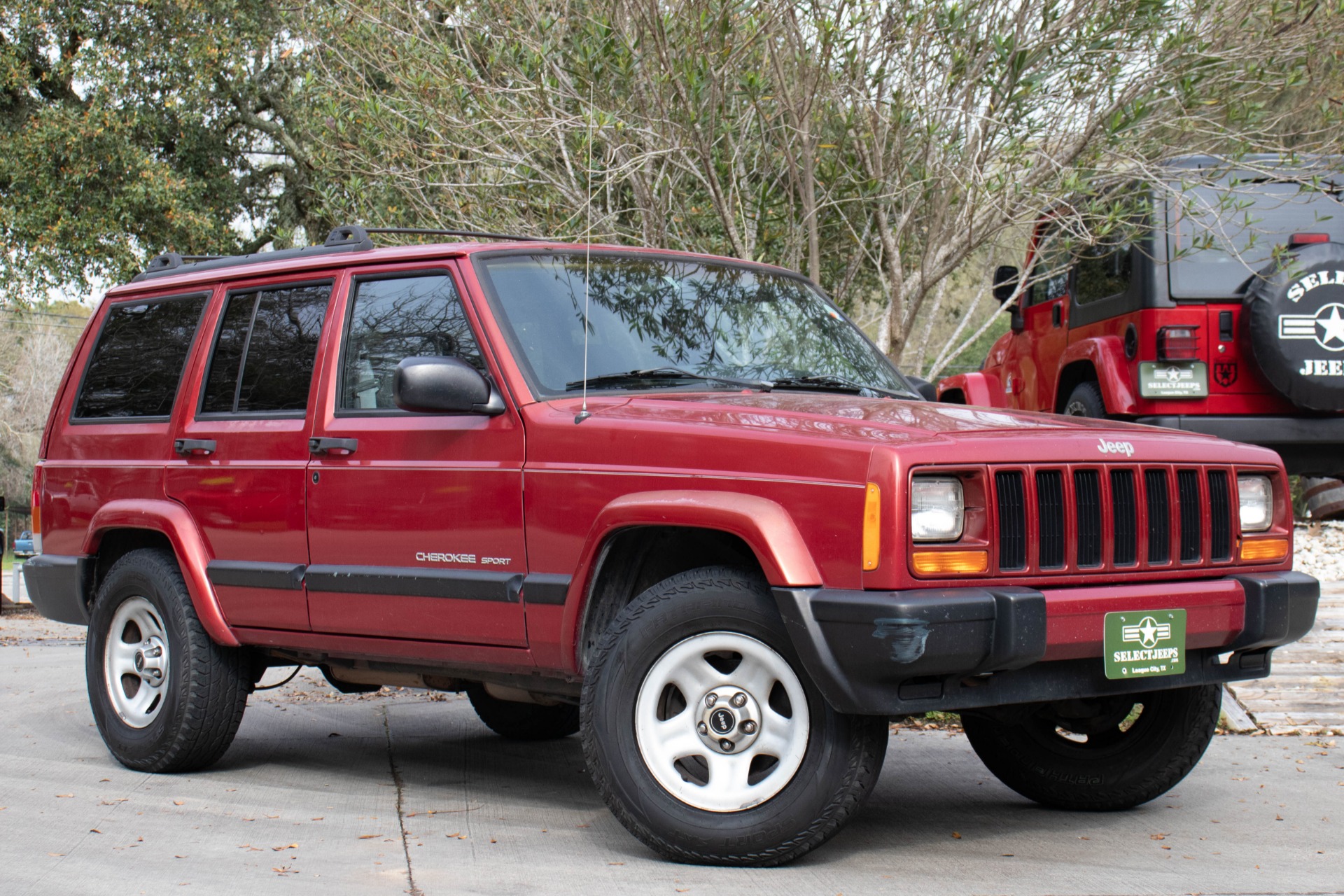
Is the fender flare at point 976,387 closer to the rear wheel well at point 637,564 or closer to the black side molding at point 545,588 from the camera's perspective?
the rear wheel well at point 637,564

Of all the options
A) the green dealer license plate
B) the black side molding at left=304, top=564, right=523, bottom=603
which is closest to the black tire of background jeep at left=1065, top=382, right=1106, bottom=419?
the green dealer license plate

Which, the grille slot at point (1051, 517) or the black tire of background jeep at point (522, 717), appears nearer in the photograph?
the grille slot at point (1051, 517)

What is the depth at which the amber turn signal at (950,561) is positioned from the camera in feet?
12.7

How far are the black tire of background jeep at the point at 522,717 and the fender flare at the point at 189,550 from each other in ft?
4.74

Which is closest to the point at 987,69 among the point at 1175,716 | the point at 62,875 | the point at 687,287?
the point at 687,287

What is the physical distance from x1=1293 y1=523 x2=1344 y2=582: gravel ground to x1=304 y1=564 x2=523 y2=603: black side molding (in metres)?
5.73

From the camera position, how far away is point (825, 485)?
3.92 m

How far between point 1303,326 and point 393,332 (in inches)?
225

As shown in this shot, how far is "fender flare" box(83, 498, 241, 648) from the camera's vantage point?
18.5 feet

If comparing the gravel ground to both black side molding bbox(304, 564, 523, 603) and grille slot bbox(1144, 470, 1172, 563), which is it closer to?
grille slot bbox(1144, 470, 1172, 563)

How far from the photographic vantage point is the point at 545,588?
452cm

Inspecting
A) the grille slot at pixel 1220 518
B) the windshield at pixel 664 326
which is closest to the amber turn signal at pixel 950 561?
the grille slot at pixel 1220 518

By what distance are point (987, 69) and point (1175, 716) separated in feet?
13.3

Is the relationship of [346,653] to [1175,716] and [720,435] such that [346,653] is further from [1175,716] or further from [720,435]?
[1175,716]
